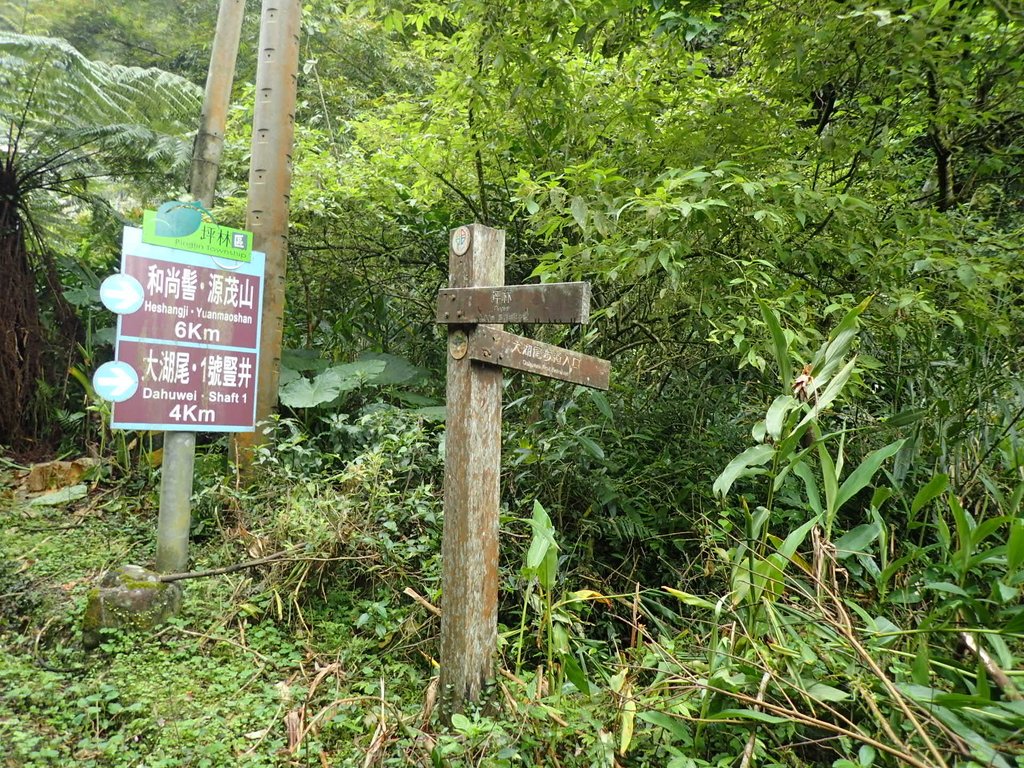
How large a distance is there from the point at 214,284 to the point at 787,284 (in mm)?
2708

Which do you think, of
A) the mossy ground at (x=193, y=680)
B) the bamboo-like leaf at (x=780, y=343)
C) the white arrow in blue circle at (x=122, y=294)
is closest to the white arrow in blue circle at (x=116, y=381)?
the white arrow in blue circle at (x=122, y=294)

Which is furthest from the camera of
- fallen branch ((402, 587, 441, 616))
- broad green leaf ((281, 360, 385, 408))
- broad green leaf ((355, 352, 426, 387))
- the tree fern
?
the tree fern

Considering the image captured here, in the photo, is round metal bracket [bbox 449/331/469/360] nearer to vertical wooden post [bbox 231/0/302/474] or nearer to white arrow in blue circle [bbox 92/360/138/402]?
white arrow in blue circle [bbox 92/360/138/402]

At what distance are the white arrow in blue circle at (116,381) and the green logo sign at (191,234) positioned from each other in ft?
1.88

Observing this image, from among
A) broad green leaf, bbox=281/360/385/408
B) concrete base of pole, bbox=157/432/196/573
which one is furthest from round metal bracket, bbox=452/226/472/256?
broad green leaf, bbox=281/360/385/408

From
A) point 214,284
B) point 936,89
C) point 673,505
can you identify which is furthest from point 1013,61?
point 214,284

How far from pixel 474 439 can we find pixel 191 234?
72.6 inches

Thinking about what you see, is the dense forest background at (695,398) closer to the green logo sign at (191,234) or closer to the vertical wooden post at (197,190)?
the vertical wooden post at (197,190)

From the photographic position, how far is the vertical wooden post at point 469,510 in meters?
2.16

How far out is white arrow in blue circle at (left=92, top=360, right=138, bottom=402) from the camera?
9.34 feet

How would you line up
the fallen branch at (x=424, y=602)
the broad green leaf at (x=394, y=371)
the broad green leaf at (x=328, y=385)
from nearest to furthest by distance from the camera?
the fallen branch at (x=424, y=602)
the broad green leaf at (x=328, y=385)
the broad green leaf at (x=394, y=371)

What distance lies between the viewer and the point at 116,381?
2.89 metres

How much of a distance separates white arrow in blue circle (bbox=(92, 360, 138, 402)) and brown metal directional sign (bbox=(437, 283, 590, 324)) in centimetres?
161

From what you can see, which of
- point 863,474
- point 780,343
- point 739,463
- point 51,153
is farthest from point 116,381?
point 51,153
